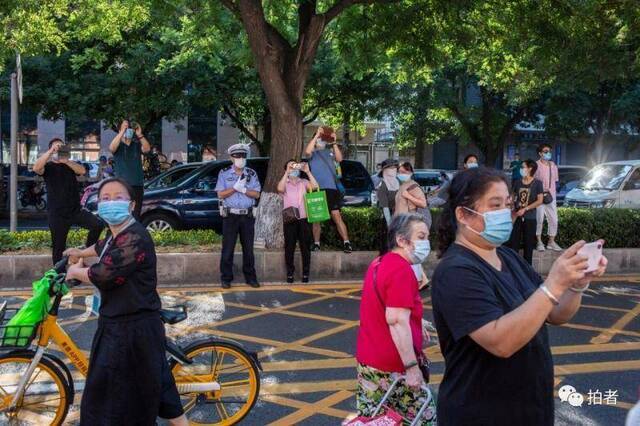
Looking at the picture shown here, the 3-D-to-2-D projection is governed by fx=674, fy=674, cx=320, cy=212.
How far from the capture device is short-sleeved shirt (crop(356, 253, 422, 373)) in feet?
10.9

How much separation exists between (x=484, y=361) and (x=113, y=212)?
84.2 inches

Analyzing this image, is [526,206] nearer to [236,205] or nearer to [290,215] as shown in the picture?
[290,215]

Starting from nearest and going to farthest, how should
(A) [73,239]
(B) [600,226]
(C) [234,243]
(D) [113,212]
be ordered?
1. (D) [113,212]
2. (C) [234,243]
3. (A) [73,239]
4. (B) [600,226]

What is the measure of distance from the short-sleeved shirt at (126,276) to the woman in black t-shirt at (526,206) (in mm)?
6984

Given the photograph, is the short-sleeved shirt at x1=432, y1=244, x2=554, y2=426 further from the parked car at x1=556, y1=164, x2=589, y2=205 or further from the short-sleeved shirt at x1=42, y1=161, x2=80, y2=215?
the parked car at x1=556, y1=164, x2=589, y2=205

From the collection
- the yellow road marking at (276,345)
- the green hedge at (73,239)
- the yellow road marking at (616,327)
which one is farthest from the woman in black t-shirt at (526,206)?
the green hedge at (73,239)

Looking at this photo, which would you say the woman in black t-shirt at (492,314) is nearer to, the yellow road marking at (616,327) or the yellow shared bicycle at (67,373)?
the yellow shared bicycle at (67,373)

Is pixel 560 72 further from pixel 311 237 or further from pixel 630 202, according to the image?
pixel 311 237

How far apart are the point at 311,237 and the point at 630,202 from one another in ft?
33.8

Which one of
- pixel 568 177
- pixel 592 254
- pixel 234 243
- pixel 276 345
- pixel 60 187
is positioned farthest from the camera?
pixel 568 177

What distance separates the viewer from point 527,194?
31.5ft

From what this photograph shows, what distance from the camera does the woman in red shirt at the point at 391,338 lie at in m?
3.30

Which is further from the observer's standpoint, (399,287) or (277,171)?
(277,171)

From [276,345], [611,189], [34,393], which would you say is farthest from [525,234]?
[611,189]
